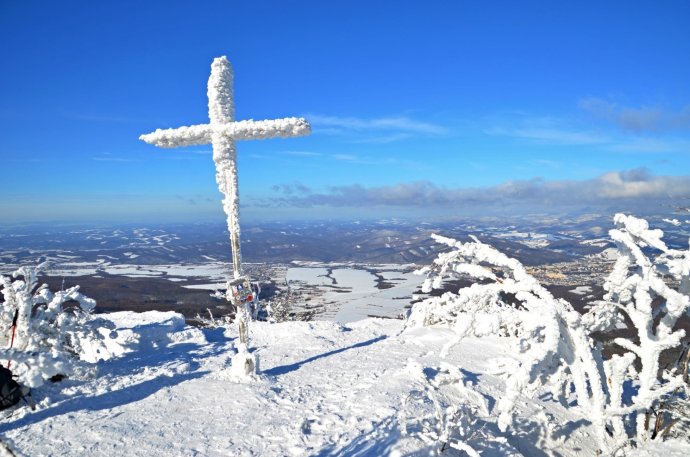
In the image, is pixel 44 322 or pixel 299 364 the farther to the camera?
pixel 299 364

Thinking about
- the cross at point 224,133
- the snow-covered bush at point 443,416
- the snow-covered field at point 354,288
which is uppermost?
the cross at point 224,133

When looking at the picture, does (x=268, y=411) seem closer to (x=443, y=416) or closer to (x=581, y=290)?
(x=443, y=416)

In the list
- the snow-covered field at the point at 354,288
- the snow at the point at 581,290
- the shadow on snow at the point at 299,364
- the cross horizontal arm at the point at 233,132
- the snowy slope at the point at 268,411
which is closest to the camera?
the snowy slope at the point at 268,411

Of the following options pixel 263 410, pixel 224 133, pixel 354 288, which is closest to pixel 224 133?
pixel 224 133

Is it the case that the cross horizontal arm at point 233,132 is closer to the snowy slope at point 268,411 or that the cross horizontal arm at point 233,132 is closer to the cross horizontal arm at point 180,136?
the cross horizontal arm at point 180,136

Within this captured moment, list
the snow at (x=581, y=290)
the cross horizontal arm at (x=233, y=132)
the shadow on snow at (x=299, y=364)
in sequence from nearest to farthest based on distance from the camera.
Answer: the cross horizontal arm at (x=233, y=132), the shadow on snow at (x=299, y=364), the snow at (x=581, y=290)

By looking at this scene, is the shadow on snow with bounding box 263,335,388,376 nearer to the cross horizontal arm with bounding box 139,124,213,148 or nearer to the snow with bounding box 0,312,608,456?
the snow with bounding box 0,312,608,456

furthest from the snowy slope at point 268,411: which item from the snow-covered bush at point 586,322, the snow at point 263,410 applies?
the snow-covered bush at point 586,322
